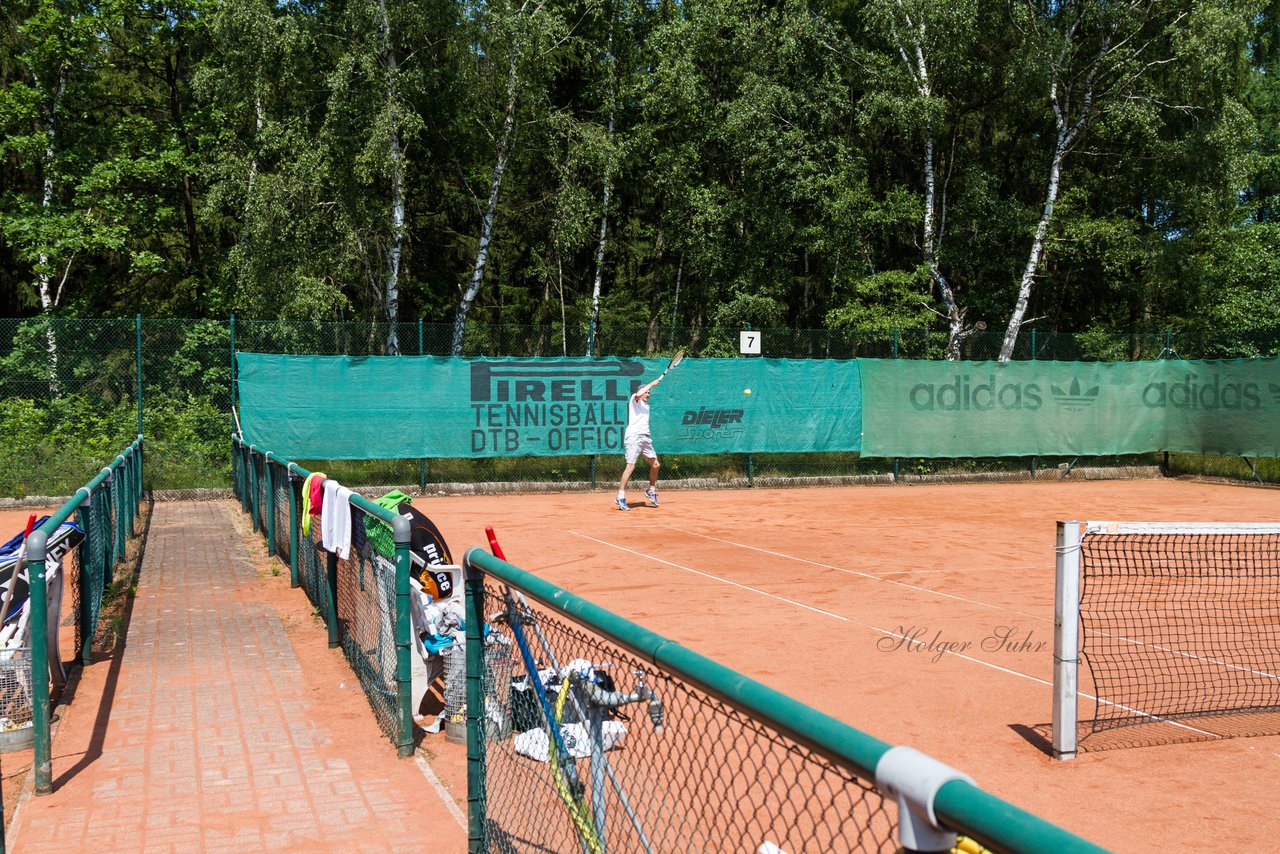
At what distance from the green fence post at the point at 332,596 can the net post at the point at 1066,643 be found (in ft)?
15.2

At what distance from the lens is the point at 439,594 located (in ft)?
20.0

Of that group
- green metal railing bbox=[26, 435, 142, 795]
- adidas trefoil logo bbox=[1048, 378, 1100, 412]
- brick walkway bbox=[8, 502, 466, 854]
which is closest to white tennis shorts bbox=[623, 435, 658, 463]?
green metal railing bbox=[26, 435, 142, 795]

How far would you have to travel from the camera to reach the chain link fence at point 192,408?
16797 millimetres

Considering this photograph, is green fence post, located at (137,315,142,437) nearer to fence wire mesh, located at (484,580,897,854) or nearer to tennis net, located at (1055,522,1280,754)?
tennis net, located at (1055,522,1280,754)

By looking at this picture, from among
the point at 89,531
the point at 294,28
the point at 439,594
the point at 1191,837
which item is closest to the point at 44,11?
the point at 294,28

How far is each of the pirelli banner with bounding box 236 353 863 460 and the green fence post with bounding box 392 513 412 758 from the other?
12581mm

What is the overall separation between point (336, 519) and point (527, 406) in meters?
11.8

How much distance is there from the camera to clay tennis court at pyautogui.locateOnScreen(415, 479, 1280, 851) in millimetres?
5000

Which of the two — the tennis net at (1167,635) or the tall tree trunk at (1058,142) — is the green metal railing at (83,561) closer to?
the tennis net at (1167,635)

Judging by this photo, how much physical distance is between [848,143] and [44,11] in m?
18.6

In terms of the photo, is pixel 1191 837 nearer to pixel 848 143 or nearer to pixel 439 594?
pixel 439 594

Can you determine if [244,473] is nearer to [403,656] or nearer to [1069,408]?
[403,656]

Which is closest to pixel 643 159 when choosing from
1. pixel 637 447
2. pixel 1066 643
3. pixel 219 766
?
pixel 637 447

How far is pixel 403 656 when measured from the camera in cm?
536
